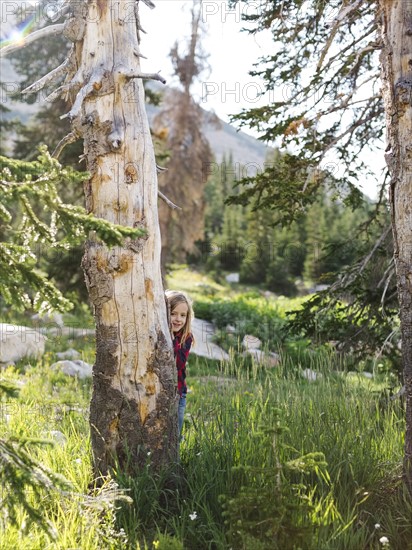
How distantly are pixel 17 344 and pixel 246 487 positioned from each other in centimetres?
675

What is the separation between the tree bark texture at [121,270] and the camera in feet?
11.3

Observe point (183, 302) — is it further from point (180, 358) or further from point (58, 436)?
point (58, 436)

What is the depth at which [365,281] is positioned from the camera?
5953 mm

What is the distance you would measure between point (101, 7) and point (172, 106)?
15.9 m

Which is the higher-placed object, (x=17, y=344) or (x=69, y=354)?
(x=17, y=344)

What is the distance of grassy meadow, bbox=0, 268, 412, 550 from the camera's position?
2605 millimetres

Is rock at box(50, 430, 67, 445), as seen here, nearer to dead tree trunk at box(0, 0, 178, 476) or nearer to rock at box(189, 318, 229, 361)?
dead tree trunk at box(0, 0, 178, 476)

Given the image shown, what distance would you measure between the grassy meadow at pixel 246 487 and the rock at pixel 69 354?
437 centimetres

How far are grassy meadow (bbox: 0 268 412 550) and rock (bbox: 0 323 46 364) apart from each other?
3973 millimetres

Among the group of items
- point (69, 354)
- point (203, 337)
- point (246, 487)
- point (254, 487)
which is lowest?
point (203, 337)

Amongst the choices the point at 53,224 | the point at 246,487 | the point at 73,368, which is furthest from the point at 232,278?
the point at 53,224

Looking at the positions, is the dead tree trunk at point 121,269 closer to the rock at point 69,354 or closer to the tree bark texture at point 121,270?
the tree bark texture at point 121,270

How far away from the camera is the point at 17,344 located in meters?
8.66

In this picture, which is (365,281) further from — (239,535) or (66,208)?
(66,208)
